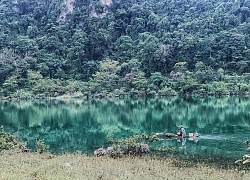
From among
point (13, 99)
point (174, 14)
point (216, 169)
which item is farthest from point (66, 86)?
point (216, 169)

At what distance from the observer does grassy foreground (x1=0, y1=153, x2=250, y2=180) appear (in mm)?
11127

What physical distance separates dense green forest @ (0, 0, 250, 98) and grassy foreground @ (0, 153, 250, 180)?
150 feet

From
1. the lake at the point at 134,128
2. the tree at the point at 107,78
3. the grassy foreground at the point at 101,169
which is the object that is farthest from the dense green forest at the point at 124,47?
the grassy foreground at the point at 101,169

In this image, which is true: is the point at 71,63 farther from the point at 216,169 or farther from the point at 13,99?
the point at 216,169

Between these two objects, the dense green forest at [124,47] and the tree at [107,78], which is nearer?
the dense green forest at [124,47]

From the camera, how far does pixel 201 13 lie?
82750mm

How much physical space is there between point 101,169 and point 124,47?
68.7 metres

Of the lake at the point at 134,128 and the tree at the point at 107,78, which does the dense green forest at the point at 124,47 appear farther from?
the lake at the point at 134,128

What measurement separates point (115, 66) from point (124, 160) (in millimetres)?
54650

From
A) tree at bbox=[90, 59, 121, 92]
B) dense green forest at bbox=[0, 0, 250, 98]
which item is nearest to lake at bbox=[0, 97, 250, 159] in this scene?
dense green forest at bbox=[0, 0, 250, 98]

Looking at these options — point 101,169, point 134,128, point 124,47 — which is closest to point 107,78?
point 124,47

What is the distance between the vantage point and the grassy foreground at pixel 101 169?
11.1 m

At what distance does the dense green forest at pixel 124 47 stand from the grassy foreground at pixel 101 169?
45831mm

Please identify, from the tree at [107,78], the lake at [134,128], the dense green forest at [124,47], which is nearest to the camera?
the lake at [134,128]
